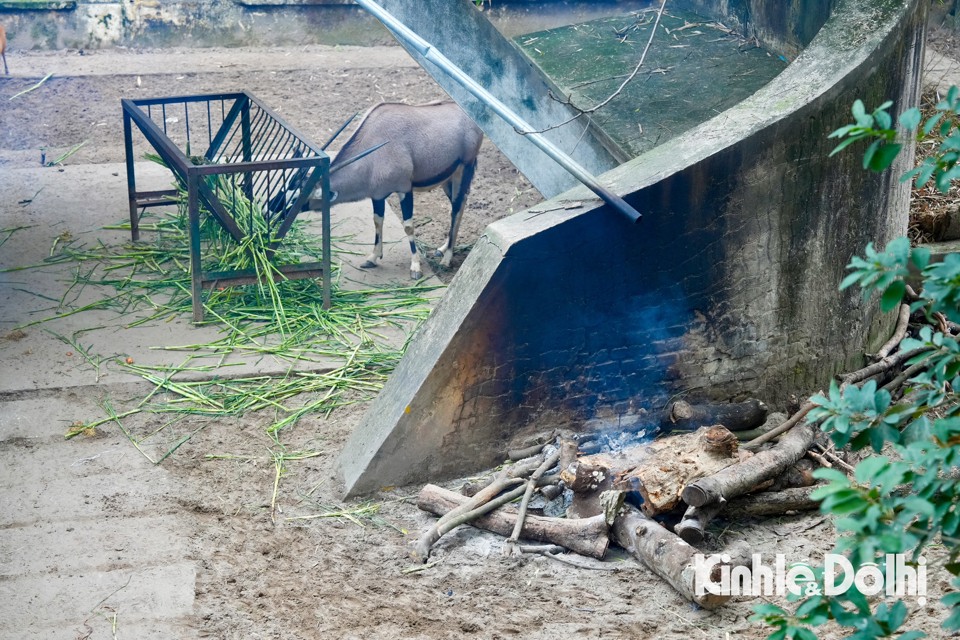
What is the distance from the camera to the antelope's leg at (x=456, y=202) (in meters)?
9.48

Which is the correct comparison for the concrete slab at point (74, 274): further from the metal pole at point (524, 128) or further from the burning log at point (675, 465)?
the burning log at point (675, 465)

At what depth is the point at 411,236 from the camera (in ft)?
29.5

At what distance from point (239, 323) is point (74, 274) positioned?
5.87ft

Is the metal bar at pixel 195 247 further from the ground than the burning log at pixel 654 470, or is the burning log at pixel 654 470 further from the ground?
the metal bar at pixel 195 247

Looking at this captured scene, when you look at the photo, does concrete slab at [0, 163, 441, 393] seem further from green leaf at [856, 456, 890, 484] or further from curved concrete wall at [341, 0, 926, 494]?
green leaf at [856, 456, 890, 484]

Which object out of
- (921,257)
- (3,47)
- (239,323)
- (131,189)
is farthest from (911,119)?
(3,47)

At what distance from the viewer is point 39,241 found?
879cm

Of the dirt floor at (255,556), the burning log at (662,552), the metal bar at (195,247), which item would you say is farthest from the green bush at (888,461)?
the metal bar at (195,247)

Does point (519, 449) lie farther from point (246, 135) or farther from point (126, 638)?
point (246, 135)

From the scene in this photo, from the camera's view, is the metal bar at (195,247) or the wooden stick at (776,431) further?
the metal bar at (195,247)

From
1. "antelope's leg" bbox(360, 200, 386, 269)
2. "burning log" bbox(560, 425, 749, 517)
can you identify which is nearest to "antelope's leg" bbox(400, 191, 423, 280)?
"antelope's leg" bbox(360, 200, 386, 269)

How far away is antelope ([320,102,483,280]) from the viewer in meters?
8.84

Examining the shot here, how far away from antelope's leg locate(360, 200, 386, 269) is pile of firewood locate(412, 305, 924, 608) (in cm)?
389

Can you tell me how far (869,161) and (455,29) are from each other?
209 inches
